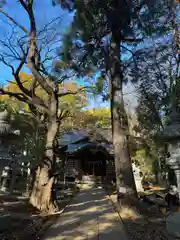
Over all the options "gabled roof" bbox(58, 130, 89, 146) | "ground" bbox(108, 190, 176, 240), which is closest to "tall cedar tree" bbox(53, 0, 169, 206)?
"ground" bbox(108, 190, 176, 240)

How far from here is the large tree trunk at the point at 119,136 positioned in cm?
637

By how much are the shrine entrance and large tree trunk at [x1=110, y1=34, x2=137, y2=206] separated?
12030 millimetres

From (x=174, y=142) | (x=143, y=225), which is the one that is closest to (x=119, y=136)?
(x=143, y=225)

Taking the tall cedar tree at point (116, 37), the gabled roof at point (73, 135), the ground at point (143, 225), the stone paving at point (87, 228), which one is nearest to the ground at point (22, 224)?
the stone paving at point (87, 228)

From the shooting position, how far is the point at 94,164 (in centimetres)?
1911

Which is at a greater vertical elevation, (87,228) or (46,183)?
(46,183)

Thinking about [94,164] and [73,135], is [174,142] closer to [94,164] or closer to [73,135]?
[94,164]

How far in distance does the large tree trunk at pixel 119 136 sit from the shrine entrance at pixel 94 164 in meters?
12.0

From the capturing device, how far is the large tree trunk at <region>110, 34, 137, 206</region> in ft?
Result: 20.9

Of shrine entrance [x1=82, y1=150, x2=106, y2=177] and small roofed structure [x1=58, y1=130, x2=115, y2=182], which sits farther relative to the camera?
shrine entrance [x1=82, y1=150, x2=106, y2=177]

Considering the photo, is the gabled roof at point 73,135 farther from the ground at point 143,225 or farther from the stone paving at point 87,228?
the stone paving at point 87,228

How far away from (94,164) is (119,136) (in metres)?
12.7

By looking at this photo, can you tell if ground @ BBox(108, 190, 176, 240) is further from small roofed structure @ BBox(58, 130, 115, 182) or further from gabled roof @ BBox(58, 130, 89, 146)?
gabled roof @ BBox(58, 130, 89, 146)

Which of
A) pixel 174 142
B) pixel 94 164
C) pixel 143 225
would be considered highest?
pixel 94 164
